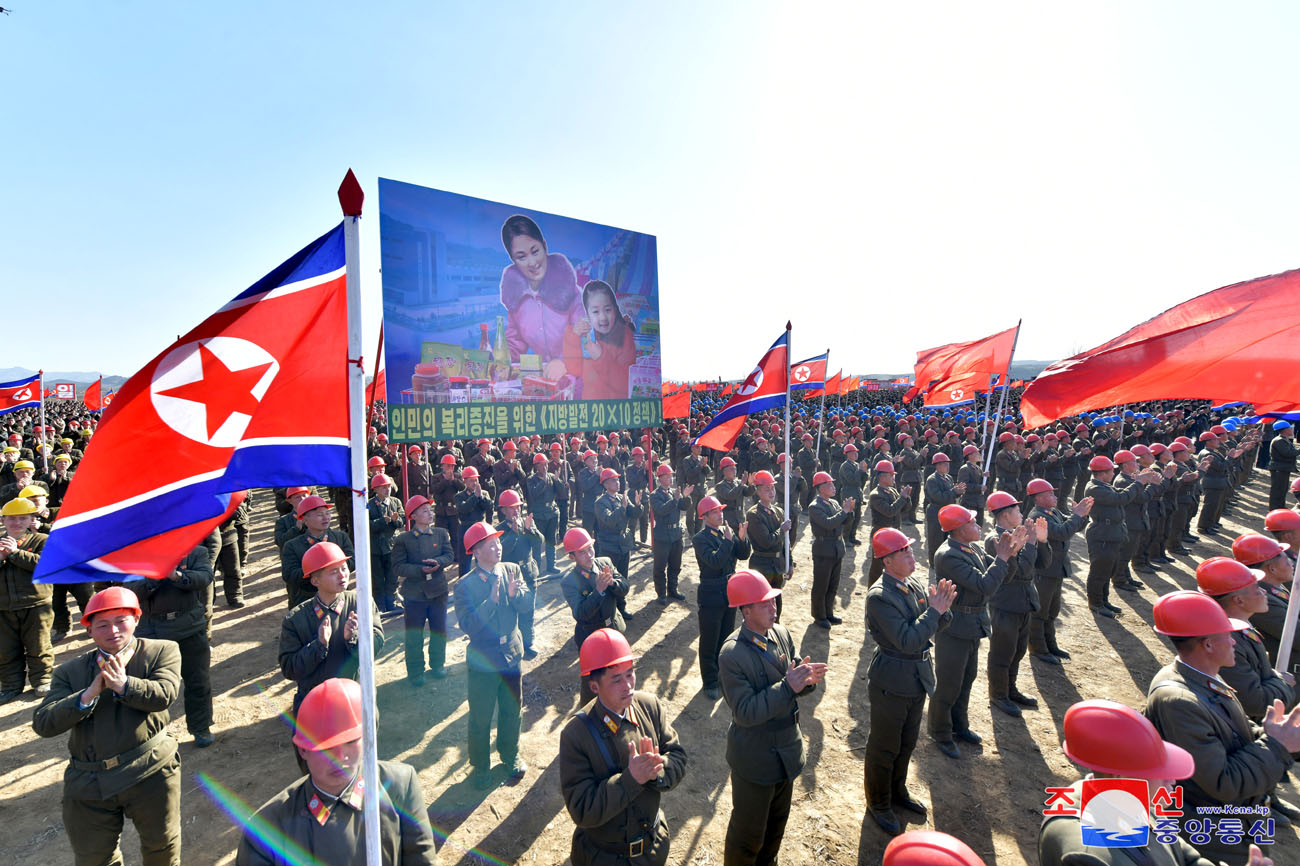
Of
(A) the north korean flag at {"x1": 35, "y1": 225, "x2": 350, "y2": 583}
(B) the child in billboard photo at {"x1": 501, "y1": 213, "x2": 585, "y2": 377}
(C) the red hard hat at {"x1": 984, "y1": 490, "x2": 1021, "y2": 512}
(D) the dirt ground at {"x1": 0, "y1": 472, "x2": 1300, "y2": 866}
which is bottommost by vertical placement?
(D) the dirt ground at {"x1": 0, "y1": 472, "x2": 1300, "y2": 866}

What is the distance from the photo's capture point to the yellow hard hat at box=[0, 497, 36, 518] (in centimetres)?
717

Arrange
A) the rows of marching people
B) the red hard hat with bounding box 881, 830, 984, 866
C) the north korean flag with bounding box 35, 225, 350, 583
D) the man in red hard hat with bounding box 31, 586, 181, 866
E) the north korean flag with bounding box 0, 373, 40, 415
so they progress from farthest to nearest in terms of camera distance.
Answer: the north korean flag with bounding box 0, 373, 40, 415, the man in red hard hat with bounding box 31, 586, 181, 866, the rows of marching people, the north korean flag with bounding box 35, 225, 350, 583, the red hard hat with bounding box 881, 830, 984, 866

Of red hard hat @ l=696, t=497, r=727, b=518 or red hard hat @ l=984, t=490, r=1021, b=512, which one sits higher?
red hard hat @ l=984, t=490, r=1021, b=512

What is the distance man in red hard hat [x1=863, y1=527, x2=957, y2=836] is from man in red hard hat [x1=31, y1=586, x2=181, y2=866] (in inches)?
236

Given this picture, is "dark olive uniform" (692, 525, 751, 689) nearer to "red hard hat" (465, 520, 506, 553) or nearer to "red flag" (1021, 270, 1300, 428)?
"red hard hat" (465, 520, 506, 553)

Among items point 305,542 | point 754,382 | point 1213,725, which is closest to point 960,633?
point 1213,725

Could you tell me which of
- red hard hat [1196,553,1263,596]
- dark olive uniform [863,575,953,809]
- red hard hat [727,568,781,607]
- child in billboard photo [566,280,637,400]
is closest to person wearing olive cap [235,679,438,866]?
red hard hat [727,568,781,607]

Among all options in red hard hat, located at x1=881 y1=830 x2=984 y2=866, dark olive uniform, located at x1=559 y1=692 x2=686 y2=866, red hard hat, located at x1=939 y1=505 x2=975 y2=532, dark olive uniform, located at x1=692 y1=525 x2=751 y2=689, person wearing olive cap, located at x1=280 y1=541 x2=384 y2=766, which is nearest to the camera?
red hard hat, located at x1=881 y1=830 x2=984 y2=866

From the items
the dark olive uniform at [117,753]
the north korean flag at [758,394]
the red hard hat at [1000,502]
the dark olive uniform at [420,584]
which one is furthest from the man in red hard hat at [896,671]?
the dark olive uniform at [117,753]

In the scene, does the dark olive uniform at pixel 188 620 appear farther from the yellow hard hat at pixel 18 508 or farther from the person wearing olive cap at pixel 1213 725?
the person wearing olive cap at pixel 1213 725

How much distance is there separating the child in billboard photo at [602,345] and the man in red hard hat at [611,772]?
582 centimetres

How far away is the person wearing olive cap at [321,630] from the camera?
202 inches

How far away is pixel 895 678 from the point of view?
534 cm

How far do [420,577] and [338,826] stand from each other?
17.4 ft
